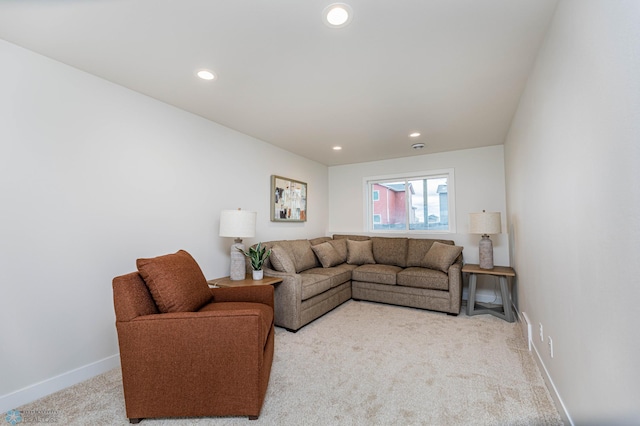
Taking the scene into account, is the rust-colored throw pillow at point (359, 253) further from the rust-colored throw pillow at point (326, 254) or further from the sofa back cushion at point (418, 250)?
the sofa back cushion at point (418, 250)

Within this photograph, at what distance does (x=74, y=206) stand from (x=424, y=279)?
11.9 feet

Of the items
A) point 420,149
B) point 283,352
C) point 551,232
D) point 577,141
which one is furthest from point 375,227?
point 577,141

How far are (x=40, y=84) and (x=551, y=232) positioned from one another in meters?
3.47

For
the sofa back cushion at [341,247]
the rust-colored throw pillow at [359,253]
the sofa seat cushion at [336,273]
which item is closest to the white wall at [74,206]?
the sofa seat cushion at [336,273]

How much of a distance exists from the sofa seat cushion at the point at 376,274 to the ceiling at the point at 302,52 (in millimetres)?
2020

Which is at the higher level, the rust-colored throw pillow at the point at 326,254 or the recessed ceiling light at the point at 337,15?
the recessed ceiling light at the point at 337,15

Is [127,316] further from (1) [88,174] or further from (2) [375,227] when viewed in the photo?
(2) [375,227]

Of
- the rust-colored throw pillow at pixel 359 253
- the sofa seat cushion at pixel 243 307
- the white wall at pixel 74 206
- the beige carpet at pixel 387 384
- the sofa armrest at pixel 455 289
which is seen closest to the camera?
the beige carpet at pixel 387 384

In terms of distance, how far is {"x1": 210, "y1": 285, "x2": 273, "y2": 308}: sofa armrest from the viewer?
7.50ft

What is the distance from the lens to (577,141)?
1285 millimetres

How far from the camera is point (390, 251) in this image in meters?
4.43

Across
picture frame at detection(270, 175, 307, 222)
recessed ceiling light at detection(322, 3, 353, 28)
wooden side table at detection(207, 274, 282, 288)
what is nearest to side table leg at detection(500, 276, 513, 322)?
wooden side table at detection(207, 274, 282, 288)

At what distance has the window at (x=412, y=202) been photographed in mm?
4484

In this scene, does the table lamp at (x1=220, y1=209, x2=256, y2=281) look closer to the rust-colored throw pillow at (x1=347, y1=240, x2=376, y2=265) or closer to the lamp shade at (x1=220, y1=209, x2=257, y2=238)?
the lamp shade at (x1=220, y1=209, x2=257, y2=238)
